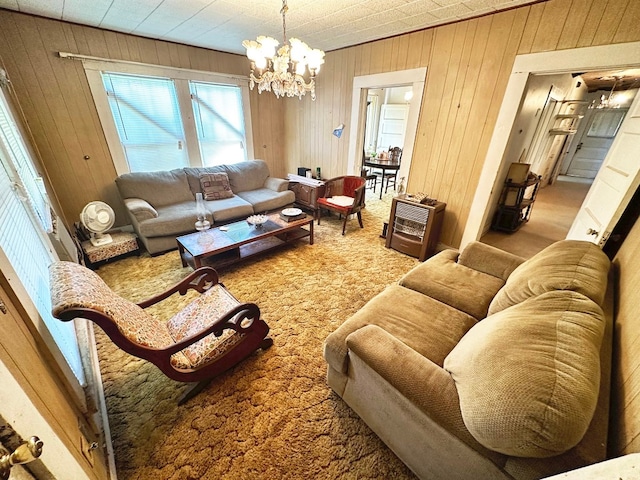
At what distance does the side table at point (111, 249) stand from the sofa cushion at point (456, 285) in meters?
3.05

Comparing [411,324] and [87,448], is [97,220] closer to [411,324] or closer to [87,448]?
[87,448]

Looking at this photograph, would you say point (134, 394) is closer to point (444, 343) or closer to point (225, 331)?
point (225, 331)

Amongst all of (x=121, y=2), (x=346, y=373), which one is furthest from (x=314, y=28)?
(x=346, y=373)

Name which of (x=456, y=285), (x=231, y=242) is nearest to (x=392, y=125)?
(x=231, y=242)

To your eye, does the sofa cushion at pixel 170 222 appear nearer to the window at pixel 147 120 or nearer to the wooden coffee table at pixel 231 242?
the wooden coffee table at pixel 231 242

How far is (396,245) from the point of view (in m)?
3.23

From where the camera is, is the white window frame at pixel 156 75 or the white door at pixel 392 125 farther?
the white door at pixel 392 125

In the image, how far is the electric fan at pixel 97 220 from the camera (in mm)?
2646

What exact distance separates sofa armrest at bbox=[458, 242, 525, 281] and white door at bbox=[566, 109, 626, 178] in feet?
27.9

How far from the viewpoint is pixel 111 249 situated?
2.79 meters

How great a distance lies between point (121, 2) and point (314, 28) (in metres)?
1.86

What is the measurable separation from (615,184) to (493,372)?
75.3 inches

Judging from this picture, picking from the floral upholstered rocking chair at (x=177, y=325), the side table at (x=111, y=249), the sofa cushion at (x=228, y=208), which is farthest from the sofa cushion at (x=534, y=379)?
the side table at (x=111, y=249)

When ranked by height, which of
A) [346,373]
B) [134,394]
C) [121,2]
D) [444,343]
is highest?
[121,2]
